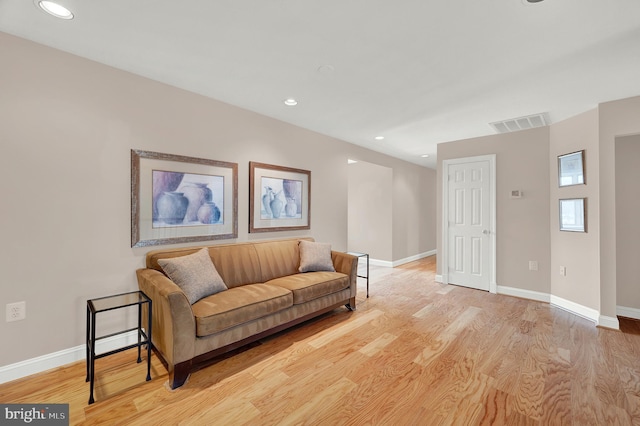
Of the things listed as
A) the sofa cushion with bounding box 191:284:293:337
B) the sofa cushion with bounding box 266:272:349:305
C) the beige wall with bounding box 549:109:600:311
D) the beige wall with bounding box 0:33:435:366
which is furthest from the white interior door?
the beige wall with bounding box 0:33:435:366

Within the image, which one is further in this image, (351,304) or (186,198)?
(351,304)

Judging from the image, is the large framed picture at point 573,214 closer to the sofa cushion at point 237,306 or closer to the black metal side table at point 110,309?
the sofa cushion at point 237,306

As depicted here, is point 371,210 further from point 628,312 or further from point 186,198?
point 186,198

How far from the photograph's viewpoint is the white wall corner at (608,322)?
9.51 ft

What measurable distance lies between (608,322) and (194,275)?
4277mm

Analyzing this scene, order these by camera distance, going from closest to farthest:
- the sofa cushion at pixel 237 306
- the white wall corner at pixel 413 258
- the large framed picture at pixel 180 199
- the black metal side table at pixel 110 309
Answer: the black metal side table at pixel 110 309
the sofa cushion at pixel 237 306
the large framed picture at pixel 180 199
the white wall corner at pixel 413 258

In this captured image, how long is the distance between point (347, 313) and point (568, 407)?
2030mm

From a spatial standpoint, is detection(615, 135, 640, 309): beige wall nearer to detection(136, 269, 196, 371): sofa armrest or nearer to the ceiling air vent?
the ceiling air vent

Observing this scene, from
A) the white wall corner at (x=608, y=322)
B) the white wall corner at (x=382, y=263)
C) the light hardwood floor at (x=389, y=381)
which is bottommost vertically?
the light hardwood floor at (x=389, y=381)

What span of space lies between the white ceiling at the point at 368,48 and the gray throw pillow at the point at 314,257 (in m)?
1.72

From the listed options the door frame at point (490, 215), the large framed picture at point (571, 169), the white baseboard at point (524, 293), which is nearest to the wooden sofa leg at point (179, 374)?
the door frame at point (490, 215)

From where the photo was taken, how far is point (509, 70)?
7.68 feet

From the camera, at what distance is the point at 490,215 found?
4230mm

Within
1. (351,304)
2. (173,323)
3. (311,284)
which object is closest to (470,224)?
(351,304)
